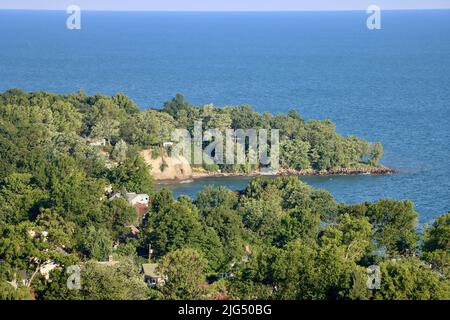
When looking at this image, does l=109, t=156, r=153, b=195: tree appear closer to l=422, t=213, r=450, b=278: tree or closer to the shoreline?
the shoreline

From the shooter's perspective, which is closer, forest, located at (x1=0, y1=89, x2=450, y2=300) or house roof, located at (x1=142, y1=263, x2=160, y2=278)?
forest, located at (x1=0, y1=89, x2=450, y2=300)

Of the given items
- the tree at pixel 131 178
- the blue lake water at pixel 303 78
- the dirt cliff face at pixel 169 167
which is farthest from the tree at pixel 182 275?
the dirt cliff face at pixel 169 167

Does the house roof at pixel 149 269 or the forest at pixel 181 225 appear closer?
the forest at pixel 181 225

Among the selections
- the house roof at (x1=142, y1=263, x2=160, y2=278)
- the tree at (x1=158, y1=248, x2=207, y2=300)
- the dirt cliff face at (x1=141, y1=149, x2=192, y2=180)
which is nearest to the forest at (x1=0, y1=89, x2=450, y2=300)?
the tree at (x1=158, y1=248, x2=207, y2=300)

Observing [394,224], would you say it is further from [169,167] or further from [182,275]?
[169,167]

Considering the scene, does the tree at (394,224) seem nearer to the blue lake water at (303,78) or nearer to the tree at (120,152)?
the blue lake water at (303,78)
